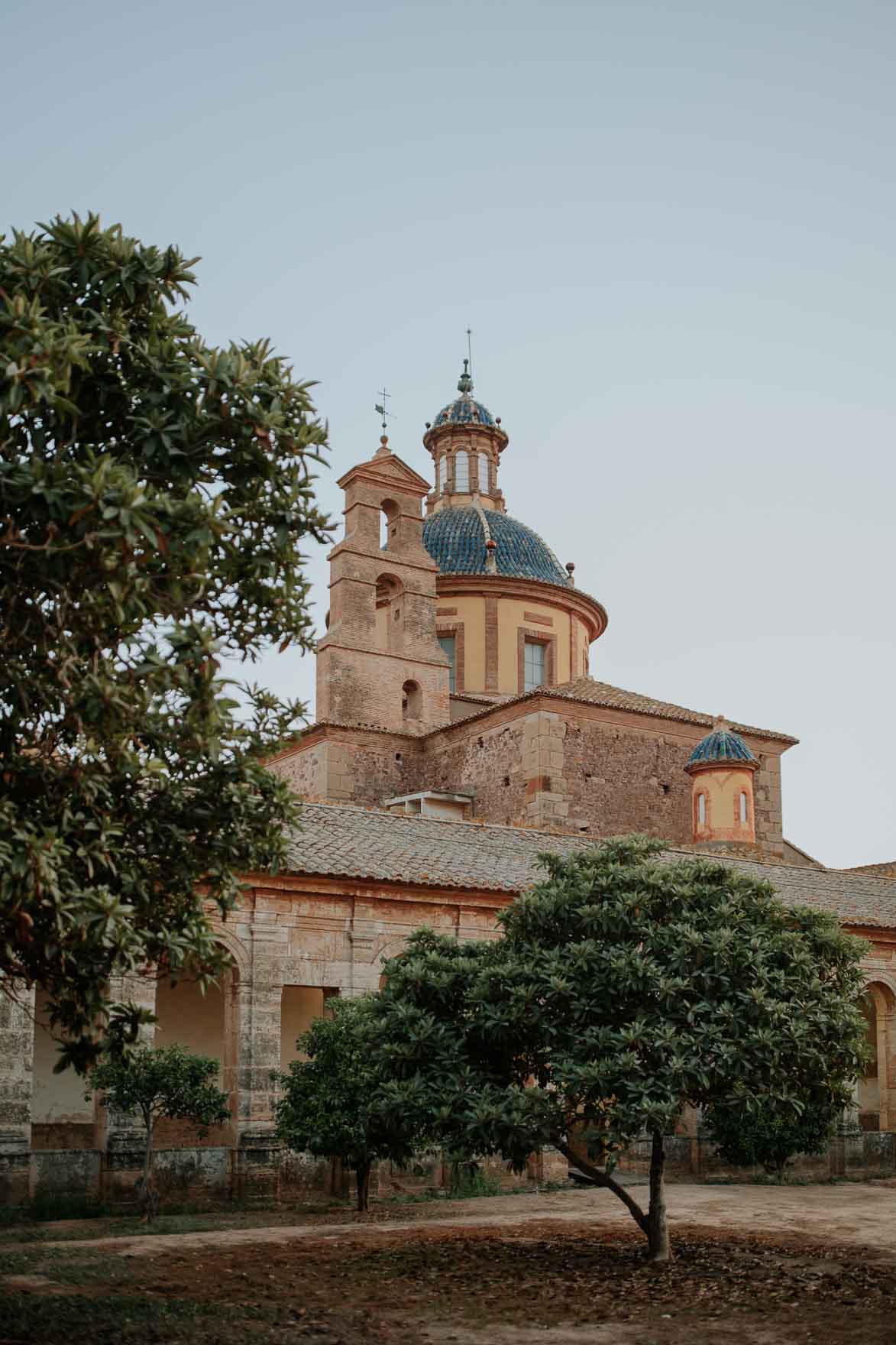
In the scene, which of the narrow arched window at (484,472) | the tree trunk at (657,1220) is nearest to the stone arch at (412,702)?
the narrow arched window at (484,472)

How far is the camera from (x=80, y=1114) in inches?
838

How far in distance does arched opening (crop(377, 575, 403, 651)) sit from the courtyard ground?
727 inches

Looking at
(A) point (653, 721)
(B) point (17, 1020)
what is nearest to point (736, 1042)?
(B) point (17, 1020)

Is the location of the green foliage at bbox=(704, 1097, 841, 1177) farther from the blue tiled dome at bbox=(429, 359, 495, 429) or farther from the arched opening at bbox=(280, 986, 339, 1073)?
the blue tiled dome at bbox=(429, 359, 495, 429)

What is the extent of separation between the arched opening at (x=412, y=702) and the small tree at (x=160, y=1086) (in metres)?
17.8

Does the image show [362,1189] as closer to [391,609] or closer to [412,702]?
[412,702]

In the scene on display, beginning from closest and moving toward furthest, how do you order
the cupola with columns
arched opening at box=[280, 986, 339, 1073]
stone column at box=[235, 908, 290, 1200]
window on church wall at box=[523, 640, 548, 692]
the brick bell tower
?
1. stone column at box=[235, 908, 290, 1200]
2. arched opening at box=[280, 986, 339, 1073]
3. the brick bell tower
4. window on church wall at box=[523, 640, 548, 692]
5. the cupola with columns

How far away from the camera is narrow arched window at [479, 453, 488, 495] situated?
142ft

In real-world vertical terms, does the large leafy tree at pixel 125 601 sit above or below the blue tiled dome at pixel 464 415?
below

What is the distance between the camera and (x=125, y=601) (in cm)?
825

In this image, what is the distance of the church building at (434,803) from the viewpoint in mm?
19094

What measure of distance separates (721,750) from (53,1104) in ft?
55.7

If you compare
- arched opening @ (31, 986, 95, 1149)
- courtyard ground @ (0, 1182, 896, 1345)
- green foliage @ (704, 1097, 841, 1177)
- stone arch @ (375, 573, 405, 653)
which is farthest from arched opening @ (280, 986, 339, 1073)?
stone arch @ (375, 573, 405, 653)

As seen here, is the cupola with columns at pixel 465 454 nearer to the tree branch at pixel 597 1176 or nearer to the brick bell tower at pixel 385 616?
the brick bell tower at pixel 385 616
